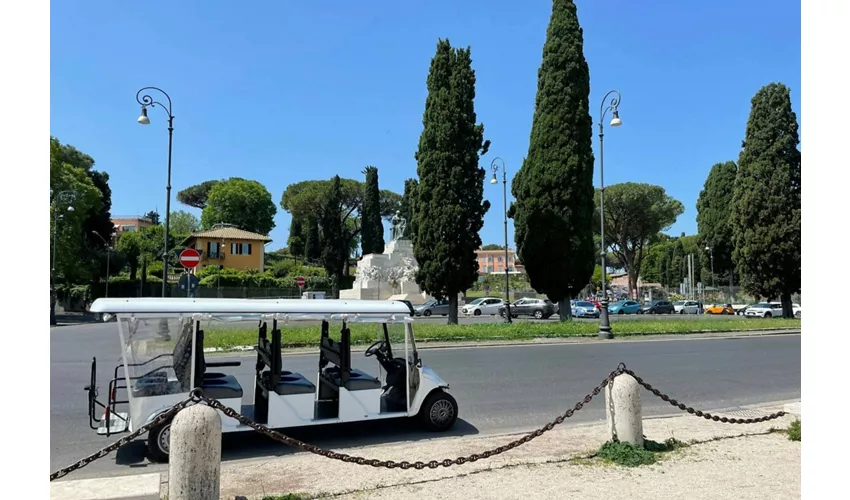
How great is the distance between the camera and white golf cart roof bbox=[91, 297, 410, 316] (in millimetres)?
6191

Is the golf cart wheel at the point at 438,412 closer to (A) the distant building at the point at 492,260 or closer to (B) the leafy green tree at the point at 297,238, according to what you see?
(B) the leafy green tree at the point at 297,238

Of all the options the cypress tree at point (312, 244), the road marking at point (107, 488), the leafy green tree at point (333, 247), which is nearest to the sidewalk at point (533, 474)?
the road marking at point (107, 488)

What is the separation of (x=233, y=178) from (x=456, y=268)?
3072 inches

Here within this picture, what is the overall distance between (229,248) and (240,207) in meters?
23.5

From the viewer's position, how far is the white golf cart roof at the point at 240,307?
6191 mm

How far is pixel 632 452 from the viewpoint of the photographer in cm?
598

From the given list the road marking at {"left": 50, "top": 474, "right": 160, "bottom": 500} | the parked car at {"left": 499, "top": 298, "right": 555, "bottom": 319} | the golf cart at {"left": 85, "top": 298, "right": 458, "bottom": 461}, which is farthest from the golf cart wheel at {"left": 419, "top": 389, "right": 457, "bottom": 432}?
the parked car at {"left": 499, "top": 298, "right": 555, "bottom": 319}

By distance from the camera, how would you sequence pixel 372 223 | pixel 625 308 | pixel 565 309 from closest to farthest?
1. pixel 565 309
2. pixel 625 308
3. pixel 372 223

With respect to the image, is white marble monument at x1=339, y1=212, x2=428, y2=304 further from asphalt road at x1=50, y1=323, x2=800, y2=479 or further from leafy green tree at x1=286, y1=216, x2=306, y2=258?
leafy green tree at x1=286, y1=216, x2=306, y2=258

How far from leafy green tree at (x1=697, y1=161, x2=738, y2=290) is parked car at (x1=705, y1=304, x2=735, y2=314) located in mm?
6311

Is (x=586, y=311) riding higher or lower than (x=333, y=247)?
lower

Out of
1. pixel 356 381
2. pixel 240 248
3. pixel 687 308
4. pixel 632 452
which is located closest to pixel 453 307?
pixel 356 381

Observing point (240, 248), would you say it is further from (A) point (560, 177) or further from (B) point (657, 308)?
(A) point (560, 177)

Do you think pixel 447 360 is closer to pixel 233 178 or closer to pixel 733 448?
pixel 733 448
